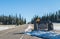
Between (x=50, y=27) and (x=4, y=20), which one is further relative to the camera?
(x=4, y=20)

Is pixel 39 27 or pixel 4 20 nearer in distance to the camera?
pixel 39 27

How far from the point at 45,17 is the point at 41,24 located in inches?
4088

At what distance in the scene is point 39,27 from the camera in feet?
160

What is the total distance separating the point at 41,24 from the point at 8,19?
445 ft

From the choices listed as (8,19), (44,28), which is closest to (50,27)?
(44,28)

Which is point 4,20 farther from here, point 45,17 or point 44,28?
point 44,28

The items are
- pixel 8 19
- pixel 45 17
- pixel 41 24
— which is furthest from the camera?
pixel 8 19

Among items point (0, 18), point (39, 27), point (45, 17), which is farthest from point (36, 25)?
point (0, 18)

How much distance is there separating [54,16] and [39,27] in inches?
4381

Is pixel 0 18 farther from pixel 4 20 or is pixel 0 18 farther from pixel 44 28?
pixel 44 28

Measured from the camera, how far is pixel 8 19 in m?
182

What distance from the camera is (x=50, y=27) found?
5047cm

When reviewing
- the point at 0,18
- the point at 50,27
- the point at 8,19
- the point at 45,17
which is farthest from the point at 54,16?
the point at 50,27

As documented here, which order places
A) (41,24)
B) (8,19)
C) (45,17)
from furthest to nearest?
(8,19), (45,17), (41,24)
